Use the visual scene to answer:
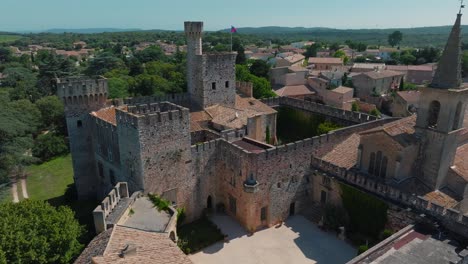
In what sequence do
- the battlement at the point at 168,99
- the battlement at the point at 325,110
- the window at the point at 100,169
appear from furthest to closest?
the battlement at the point at 168,99
the battlement at the point at 325,110
the window at the point at 100,169

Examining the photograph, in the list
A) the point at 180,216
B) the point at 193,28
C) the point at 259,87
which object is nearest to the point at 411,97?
the point at 259,87

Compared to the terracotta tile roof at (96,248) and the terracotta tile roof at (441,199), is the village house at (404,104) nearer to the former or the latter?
the terracotta tile roof at (441,199)

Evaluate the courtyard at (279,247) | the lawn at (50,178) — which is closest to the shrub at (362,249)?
the courtyard at (279,247)

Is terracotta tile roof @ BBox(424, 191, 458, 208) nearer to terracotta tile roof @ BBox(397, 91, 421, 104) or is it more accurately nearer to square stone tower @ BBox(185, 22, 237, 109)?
square stone tower @ BBox(185, 22, 237, 109)

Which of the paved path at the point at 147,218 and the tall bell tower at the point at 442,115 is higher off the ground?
the tall bell tower at the point at 442,115

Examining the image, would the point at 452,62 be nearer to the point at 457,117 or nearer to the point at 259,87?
the point at 457,117

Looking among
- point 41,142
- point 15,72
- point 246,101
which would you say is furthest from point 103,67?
point 246,101


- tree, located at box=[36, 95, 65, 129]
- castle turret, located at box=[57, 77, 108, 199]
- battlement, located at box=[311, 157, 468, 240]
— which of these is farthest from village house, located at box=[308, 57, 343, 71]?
castle turret, located at box=[57, 77, 108, 199]
